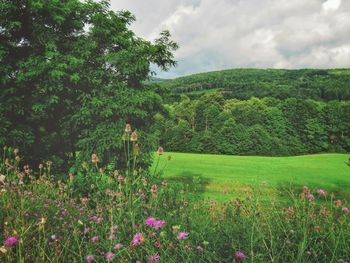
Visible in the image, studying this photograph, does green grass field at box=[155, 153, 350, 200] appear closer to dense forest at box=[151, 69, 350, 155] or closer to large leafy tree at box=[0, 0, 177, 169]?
large leafy tree at box=[0, 0, 177, 169]

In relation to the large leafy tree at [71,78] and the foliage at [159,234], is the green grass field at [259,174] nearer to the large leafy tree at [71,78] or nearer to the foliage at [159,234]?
the large leafy tree at [71,78]

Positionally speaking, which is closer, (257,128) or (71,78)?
(71,78)

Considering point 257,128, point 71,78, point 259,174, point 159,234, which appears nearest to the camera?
point 159,234

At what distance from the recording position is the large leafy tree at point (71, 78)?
12008 mm

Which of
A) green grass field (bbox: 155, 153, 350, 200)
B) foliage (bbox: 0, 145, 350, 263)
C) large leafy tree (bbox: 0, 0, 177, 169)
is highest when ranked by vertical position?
large leafy tree (bbox: 0, 0, 177, 169)

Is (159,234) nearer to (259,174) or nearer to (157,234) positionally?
(157,234)

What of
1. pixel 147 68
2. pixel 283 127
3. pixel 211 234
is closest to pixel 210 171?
pixel 147 68

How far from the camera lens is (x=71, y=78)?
11766 mm

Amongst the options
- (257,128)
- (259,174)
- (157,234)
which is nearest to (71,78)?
(157,234)

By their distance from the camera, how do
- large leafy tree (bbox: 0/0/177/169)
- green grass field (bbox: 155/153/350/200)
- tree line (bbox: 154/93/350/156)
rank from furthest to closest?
tree line (bbox: 154/93/350/156) < green grass field (bbox: 155/153/350/200) < large leafy tree (bbox: 0/0/177/169)

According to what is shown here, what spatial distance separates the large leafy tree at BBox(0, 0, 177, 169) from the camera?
473 inches

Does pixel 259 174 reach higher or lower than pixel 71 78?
lower

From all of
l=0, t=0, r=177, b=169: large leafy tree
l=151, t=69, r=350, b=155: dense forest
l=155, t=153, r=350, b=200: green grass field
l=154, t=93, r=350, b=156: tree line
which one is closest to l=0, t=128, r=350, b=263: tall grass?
l=0, t=0, r=177, b=169: large leafy tree

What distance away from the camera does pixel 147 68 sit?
13.6m
